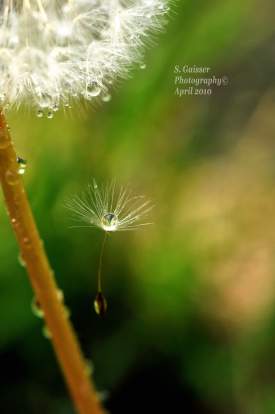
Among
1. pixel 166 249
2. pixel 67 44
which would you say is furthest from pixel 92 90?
pixel 166 249

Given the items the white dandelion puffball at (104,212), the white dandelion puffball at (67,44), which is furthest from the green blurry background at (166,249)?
the white dandelion puffball at (67,44)

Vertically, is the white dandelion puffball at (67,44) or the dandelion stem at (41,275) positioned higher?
the white dandelion puffball at (67,44)

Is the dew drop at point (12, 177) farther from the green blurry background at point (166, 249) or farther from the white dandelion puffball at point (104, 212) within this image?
the green blurry background at point (166, 249)

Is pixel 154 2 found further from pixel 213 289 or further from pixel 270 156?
pixel 270 156

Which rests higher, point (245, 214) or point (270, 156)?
point (270, 156)

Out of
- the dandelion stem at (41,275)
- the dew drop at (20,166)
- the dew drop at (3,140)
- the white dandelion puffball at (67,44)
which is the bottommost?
the dandelion stem at (41,275)

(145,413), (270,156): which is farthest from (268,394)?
(270,156)
